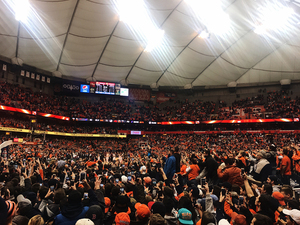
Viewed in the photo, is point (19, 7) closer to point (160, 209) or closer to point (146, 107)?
point (160, 209)

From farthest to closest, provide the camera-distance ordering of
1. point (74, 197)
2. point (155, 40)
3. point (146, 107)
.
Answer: point (146, 107) → point (155, 40) → point (74, 197)

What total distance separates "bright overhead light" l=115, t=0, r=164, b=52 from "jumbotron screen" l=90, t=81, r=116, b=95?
1405 cm

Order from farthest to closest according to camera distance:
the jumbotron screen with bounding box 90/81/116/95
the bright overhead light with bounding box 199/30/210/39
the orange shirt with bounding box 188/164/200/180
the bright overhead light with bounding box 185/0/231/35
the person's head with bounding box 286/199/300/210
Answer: the jumbotron screen with bounding box 90/81/116/95
the bright overhead light with bounding box 199/30/210/39
the bright overhead light with bounding box 185/0/231/35
the orange shirt with bounding box 188/164/200/180
the person's head with bounding box 286/199/300/210

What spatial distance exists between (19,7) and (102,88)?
22197 mm

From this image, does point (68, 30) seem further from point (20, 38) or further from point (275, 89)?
point (275, 89)

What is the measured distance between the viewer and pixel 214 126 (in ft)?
140

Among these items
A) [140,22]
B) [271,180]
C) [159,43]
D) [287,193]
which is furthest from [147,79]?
[287,193]

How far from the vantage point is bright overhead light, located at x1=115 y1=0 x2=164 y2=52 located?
25.2m

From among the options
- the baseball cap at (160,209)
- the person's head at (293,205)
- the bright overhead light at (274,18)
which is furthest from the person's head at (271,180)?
the bright overhead light at (274,18)

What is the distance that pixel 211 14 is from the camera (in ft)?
87.6

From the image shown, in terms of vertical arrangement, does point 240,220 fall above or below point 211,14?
below

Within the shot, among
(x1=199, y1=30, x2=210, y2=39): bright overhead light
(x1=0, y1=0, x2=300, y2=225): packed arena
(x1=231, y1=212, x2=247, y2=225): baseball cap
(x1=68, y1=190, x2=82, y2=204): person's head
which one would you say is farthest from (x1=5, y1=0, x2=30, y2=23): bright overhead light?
(x1=231, y1=212, x2=247, y2=225): baseball cap

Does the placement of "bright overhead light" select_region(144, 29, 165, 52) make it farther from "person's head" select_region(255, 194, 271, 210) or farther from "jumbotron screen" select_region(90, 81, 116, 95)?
"person's head" select_region(255, 194, 271, 210)

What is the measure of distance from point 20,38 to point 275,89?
42.9m
